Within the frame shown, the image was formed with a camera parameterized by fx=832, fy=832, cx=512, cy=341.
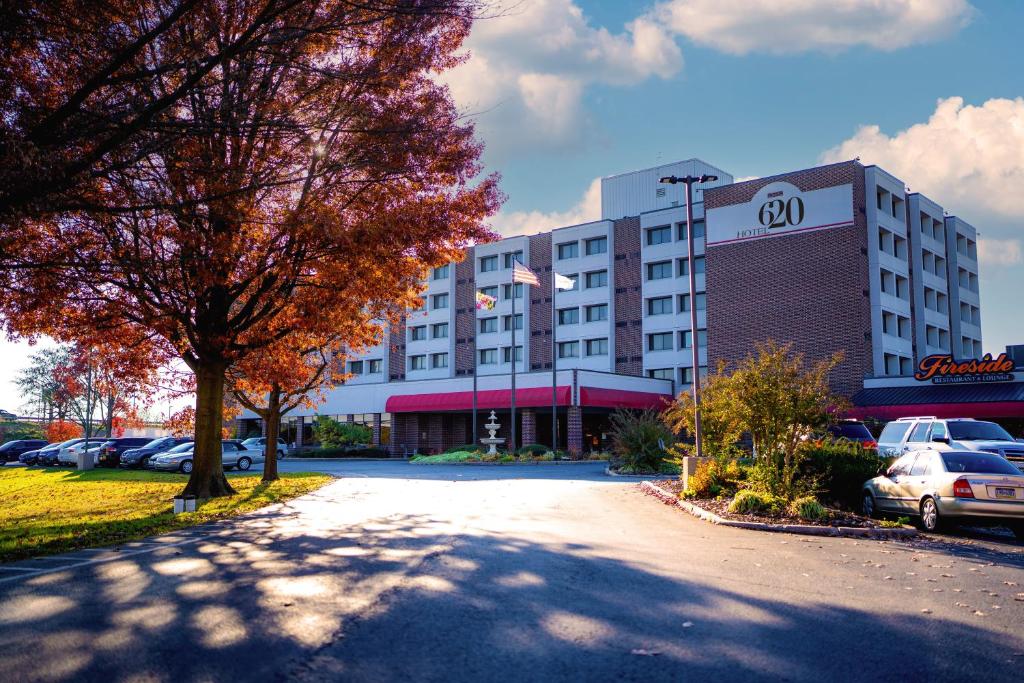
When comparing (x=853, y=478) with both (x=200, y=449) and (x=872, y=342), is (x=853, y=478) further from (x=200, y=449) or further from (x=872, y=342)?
(x=872, y=342)

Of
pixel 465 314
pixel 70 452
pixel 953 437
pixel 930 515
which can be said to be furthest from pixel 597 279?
pixel 930 515

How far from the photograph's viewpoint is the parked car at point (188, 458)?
38656 millimetres

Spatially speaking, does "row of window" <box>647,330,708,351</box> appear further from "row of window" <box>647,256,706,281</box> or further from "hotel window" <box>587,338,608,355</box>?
"row of window" <box>647,256,706,281</box>

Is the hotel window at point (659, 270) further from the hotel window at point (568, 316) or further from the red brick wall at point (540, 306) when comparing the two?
the red brick wall at point (540, 306)

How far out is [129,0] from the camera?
10.5m

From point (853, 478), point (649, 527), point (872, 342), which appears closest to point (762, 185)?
point (872, 342)

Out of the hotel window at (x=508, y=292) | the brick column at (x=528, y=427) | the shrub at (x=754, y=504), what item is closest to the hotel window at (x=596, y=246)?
the hotel window at (x=508, y=292)

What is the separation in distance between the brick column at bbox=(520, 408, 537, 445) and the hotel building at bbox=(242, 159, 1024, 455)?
159 mm

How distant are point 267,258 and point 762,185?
1743 inches

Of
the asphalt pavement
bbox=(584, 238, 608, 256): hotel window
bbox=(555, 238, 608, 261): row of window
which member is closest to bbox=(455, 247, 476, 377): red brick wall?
bbox=(555, 238, 608, 261): row of window

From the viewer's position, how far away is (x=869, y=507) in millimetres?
15688

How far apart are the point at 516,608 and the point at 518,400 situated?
45014 mm

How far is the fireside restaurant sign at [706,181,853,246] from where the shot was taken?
51.6m

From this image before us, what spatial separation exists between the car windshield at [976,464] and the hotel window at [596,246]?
51229mm
